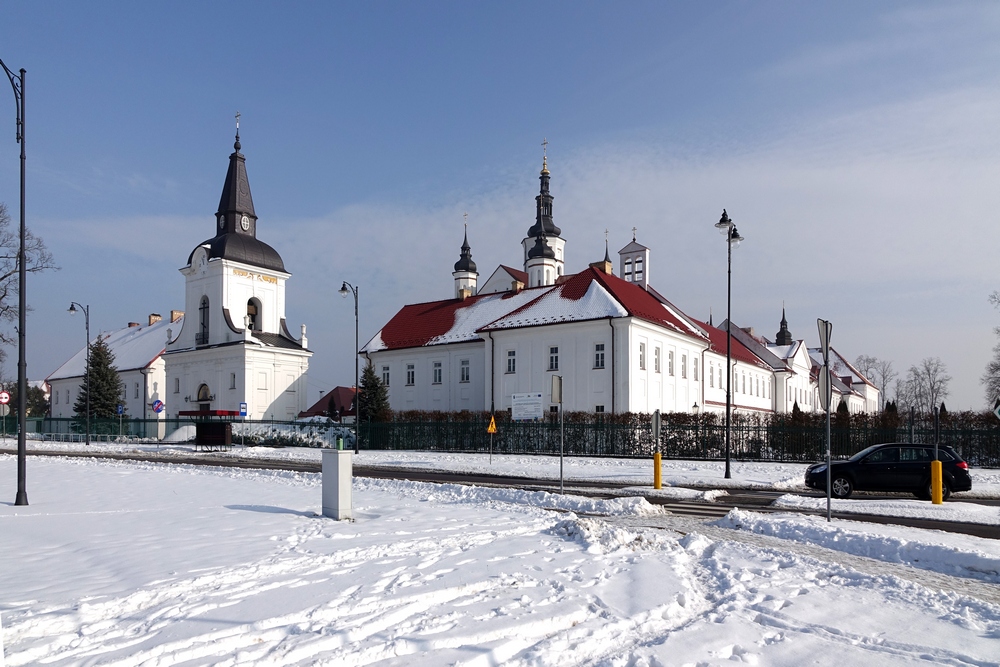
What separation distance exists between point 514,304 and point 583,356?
10.3 meters

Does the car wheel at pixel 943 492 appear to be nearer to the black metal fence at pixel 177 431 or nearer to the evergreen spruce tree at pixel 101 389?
the black metal fence at pixel 177 431

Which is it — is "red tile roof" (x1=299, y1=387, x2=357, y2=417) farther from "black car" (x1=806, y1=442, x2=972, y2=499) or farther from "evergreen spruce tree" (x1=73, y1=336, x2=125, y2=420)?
"black car" (x1=806, y1=442, x2=972, y2=499)

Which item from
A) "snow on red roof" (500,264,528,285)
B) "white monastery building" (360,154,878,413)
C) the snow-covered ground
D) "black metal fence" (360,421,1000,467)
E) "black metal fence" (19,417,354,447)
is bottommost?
"black metal fence" (19,417,354,447)

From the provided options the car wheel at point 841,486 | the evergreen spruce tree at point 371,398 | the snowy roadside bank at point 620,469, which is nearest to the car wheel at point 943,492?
the snowy roadside bank at point 620,469

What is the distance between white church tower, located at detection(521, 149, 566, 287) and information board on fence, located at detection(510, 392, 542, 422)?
3407 cm

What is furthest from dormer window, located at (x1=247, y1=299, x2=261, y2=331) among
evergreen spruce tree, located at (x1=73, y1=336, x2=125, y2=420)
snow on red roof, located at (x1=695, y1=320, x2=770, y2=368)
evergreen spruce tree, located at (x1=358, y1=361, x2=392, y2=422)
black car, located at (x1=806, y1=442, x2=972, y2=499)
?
black car, located at (x1=806, y1=442, x2=972, y2=499)

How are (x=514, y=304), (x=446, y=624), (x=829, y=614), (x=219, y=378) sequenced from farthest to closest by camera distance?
(x=219, y=378) → (x=514, y=304) → (x=829, y=614) → (x=446, y=624)

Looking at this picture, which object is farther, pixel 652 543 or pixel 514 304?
pixel 514 304

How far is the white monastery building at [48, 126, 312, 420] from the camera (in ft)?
198

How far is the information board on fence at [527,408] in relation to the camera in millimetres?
39062

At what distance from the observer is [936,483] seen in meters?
17.1

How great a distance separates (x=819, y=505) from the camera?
16.8m

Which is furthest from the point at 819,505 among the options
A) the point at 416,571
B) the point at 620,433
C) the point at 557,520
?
the point at 620,433

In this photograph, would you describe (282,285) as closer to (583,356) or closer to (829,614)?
(583,356)
